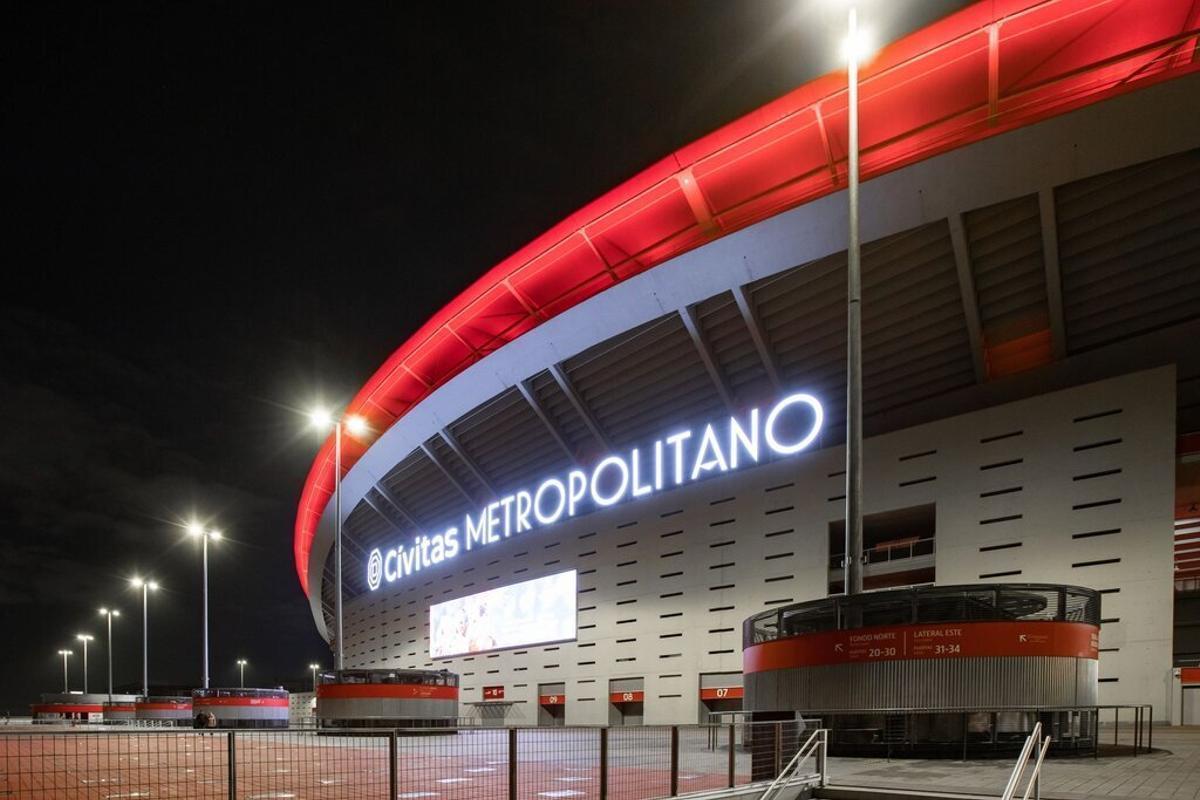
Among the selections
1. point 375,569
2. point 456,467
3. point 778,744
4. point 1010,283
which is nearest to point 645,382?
point 1010,283

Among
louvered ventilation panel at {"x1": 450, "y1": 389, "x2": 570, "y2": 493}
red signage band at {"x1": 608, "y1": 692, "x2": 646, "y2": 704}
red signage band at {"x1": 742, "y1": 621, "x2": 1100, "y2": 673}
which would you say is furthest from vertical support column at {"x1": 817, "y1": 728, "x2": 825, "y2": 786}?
louvered ventilation panel at {"x1": 450, "y1": 389, "x2": 570, "y2": 493}

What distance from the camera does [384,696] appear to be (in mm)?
24250

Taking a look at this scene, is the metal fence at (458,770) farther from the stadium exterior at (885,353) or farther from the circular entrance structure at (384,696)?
the stadium exterior at (885,353)

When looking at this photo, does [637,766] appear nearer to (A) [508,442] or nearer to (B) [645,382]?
(B) [645,382]

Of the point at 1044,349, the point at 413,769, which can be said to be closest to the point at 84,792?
the point at 413,769

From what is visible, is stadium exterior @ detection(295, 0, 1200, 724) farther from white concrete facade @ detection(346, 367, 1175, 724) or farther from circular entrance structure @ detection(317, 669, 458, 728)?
circular entrance structure @ detection(317, 669, 458, 728)

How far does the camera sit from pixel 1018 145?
1777 cm

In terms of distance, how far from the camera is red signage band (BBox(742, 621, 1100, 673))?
1141 centimetres

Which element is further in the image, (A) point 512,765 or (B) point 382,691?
(B) point 382,691

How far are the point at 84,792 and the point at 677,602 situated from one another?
73.3 feet

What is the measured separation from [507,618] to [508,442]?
8749 mm

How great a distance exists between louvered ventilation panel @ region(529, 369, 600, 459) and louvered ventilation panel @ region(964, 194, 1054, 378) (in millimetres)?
14315

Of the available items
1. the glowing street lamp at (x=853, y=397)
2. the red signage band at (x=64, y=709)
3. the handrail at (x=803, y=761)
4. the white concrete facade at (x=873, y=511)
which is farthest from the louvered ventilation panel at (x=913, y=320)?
the red signage band at (x=64, y=709)

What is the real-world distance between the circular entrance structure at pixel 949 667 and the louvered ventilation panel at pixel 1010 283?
971 centimetres
